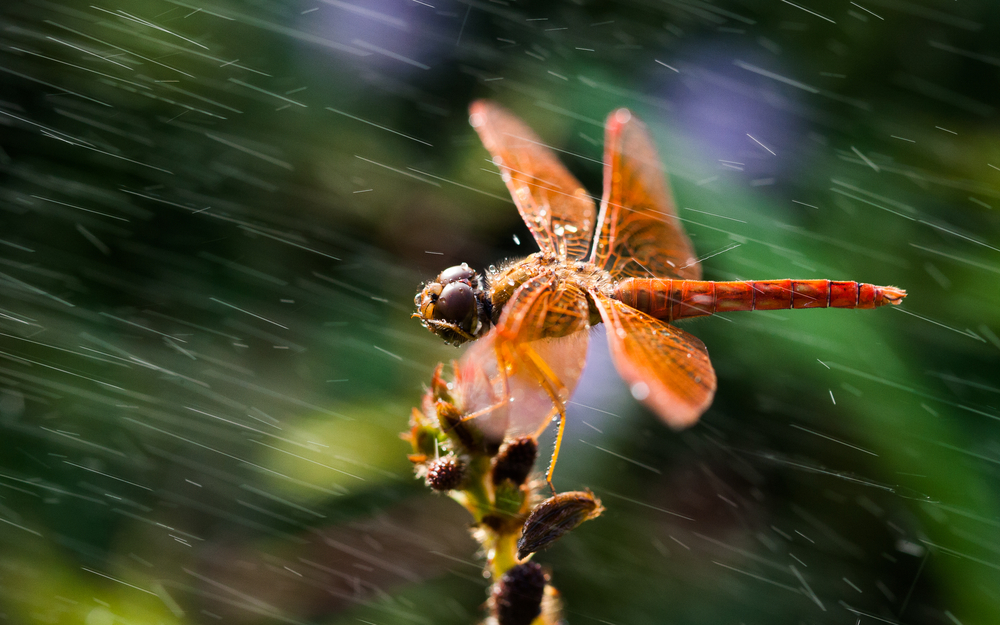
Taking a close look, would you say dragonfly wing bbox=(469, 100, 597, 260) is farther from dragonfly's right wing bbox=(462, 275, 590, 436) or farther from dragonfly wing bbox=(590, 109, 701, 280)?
dragonfly's right wing bbox=(462, 275, 590, 436)

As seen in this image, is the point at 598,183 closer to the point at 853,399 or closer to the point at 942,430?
the point at 853,399

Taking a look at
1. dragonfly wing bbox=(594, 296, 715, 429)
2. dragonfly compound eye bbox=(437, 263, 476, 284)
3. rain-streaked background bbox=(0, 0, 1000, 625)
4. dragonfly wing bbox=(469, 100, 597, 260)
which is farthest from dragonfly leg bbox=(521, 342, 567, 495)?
rain-streaked background bbox=(0, 0, 1000, 625)

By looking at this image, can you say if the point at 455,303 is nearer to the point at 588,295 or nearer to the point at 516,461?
the point at 588,295

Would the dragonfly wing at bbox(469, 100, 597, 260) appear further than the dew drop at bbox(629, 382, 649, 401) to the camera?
Yes

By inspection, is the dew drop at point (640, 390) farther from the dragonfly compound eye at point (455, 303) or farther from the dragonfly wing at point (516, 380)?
the dragonfly compound eye at point (455, 303)

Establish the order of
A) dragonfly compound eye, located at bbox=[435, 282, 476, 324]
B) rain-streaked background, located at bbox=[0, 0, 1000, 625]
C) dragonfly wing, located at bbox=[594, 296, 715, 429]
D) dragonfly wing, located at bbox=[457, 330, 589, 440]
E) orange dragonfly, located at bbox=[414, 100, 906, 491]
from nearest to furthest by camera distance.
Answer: dragonfly wing, located at bbox=[594, 296, 715, 429]
dragonfly wing, located at bbox=[457, 330, 589, 440]
orange dragonfly, located at bbox=[414, 100, 906, 491]
dragonfly compound eye, located at bbox=[435, 282, 476, 324]
rain-streaked background, located at bbox=[0, 0, 1000, 625]

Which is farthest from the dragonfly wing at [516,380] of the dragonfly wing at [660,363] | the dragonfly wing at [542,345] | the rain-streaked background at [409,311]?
the rain-streaked background at [409,311]

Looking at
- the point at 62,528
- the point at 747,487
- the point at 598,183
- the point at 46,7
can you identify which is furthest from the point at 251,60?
the point at 747,487

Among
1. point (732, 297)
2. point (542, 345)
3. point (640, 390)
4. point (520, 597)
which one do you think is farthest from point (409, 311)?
point (520, 597)
